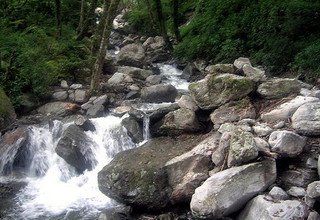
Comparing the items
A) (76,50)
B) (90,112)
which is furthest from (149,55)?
(90,112)

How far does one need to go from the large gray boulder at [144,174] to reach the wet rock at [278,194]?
7.73 ft

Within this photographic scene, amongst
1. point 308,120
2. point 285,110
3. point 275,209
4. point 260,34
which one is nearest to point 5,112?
point 285,110

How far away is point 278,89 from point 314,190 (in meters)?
3.41

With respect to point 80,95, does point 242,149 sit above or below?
below

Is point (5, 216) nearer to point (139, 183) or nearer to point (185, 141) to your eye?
point (139, 183)

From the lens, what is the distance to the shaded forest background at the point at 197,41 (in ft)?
43.3

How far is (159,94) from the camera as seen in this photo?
43.4ft

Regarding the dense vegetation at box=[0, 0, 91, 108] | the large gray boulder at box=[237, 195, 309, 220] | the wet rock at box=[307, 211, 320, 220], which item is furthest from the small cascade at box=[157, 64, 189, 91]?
the wet rock at box=[307, 211, 320, 220]

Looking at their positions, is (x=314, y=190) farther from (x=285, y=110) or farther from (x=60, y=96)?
(x=60, y=96)

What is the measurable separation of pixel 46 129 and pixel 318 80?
8.34 m

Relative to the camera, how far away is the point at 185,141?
31.7ft

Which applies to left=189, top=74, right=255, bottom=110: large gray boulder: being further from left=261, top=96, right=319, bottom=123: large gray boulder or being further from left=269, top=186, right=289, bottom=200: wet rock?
left=269, top=186, right=289, bottom=200: wet rock

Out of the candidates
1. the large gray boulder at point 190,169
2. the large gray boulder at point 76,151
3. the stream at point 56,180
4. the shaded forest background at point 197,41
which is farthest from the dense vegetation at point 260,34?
the large gray boulder at point 76,151

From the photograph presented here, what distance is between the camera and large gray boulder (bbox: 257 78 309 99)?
941cm
